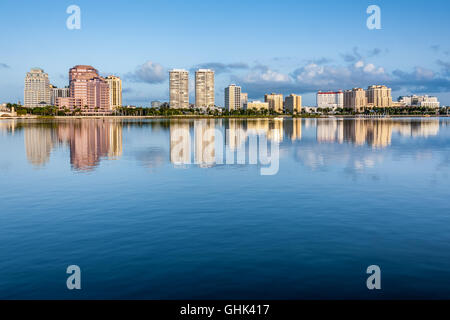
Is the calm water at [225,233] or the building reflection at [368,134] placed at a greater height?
the building reflection at [368,134]

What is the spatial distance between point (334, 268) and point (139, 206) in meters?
12.6

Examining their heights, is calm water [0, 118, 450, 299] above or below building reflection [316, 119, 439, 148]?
below

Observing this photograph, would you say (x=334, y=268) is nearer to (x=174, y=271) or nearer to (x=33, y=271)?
(x=174, y=271)

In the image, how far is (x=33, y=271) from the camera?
13.9 metres

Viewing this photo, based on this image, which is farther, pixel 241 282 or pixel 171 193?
pixel 171 193

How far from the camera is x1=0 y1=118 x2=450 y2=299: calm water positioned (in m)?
12.8

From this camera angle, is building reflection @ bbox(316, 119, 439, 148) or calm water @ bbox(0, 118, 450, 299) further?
building reflection @ bbox(316, 119, 439, 148)

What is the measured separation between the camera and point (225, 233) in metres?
18.1

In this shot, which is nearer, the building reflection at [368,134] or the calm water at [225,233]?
the calm water at [225,233]

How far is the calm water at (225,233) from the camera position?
1277cm

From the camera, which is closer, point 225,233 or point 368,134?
point 225,233

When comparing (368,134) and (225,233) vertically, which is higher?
(368,134)

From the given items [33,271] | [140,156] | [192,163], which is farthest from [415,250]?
[140,156]
